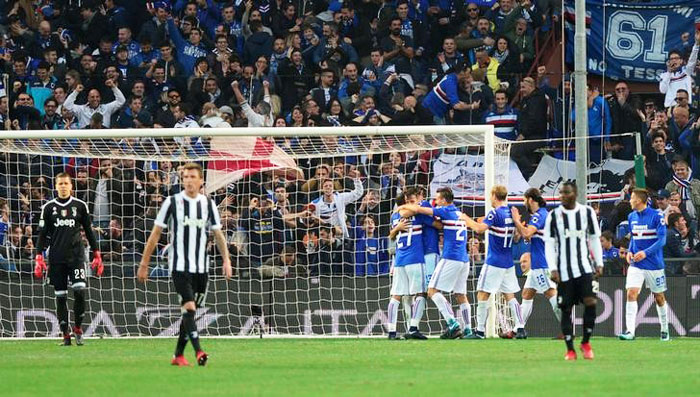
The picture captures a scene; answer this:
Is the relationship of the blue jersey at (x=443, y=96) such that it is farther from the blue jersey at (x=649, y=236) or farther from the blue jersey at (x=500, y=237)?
the blue jersey at (x=649, y=236)

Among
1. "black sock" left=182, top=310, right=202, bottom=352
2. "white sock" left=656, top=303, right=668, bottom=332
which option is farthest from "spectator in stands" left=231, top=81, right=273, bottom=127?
"black sock" left=182, top=310, right=202, bottom=352

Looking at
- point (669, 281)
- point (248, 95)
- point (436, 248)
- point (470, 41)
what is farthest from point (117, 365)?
point (470, 41)

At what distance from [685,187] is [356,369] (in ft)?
36.4

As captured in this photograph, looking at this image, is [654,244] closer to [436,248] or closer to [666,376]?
[436,248]

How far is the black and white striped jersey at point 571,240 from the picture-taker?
14.1 meters

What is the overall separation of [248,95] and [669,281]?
8569 mm

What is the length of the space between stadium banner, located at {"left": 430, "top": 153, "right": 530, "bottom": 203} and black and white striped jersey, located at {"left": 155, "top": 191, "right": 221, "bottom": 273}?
883 cm

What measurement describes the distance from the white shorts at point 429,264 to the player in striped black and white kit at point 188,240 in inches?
238

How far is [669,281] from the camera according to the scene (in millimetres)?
20312

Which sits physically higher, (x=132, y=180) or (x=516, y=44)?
(x=516, y=44)

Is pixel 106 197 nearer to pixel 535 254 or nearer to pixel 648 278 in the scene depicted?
pixel 535 254

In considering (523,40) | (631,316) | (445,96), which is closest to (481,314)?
(631,316)

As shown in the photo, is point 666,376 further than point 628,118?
No

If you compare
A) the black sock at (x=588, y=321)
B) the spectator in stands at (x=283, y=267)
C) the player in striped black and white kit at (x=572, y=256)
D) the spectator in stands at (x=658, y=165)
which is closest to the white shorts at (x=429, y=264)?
the spectator in stands at (x=283, y=267)
